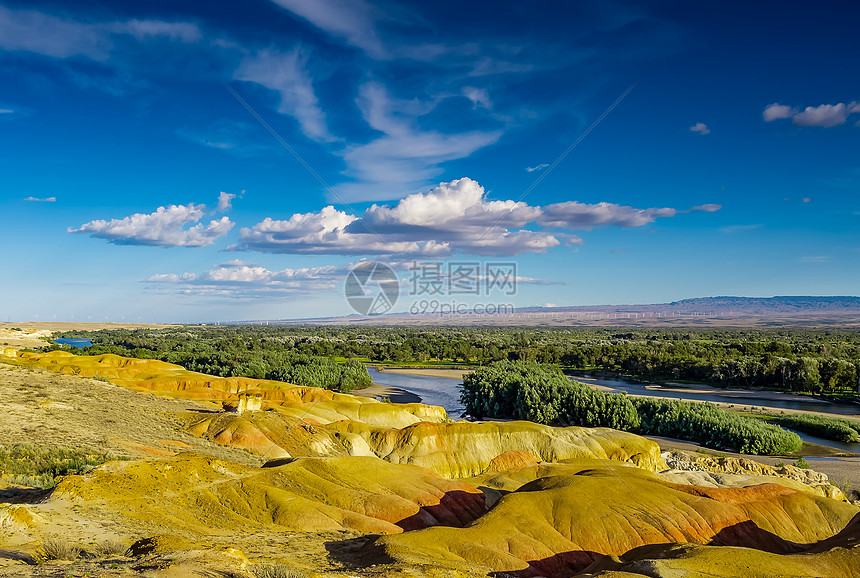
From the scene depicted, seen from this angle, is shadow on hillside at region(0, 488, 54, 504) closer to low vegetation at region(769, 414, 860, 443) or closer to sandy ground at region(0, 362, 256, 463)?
sandy ground at region(0, 362, 256, 463)

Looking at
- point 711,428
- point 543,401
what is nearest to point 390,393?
point 543,401

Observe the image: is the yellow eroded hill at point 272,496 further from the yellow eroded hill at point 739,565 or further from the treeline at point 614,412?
the treeline at point 614,412

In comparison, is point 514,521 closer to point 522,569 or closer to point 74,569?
point 522,569

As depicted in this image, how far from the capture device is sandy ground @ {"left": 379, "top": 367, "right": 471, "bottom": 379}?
121 meters

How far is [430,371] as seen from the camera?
421ft

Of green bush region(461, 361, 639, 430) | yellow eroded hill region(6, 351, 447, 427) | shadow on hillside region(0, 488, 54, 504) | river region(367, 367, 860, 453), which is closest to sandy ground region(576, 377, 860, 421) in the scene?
river region(367, 367, 860, 453)

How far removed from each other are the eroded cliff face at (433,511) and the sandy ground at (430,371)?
250 ft

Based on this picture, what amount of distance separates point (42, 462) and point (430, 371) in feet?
344

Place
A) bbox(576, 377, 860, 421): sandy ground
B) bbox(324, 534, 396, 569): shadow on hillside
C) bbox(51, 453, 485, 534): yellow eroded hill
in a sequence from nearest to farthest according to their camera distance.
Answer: bbox(324, 534, 396, 569): shadow on hillside < bbox(51, 453, 485, 534): yellow eroded hill < bbox(576, 377, 860, 421): sandy ground

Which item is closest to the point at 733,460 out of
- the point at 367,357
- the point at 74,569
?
the point at 74,569

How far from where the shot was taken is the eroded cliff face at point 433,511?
53.9 ft

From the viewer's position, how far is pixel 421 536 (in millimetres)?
20469

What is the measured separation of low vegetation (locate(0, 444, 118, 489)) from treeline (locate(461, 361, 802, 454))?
49848 mm

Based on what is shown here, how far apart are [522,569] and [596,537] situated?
18.5 feet
